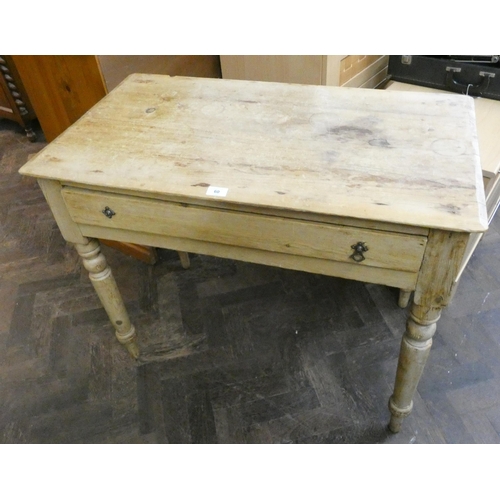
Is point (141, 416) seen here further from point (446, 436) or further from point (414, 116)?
point (414, 116)

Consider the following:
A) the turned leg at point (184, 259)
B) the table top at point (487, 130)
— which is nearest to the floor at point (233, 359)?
the turned leg at point (184, 259)

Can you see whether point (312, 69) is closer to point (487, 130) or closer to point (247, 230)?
point (487, 130)

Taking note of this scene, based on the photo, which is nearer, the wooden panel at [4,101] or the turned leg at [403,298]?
the turned leg at [403,298]

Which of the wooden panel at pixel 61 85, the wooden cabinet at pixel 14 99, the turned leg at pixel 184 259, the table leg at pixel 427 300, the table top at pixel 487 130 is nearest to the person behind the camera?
the table leg at pixel 427 300

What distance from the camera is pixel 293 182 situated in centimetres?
88

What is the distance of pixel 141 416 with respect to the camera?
4.27 ft

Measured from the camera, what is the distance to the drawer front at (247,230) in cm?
83

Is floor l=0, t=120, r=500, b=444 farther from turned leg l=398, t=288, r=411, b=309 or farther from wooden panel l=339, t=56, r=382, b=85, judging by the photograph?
wooden panel l=339, t=56, r=382, b=85

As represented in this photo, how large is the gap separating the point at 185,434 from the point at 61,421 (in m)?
0.37

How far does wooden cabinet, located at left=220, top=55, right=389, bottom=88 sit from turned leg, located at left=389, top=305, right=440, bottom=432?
892 mm

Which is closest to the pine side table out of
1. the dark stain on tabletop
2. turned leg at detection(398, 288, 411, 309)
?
the dark stain on tabletop

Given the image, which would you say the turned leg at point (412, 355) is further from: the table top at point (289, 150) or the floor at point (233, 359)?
the table top at point (289, 150)

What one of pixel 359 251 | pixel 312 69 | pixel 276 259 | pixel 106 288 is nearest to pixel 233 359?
pixel 106 288

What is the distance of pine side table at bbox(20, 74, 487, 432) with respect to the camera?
82 centimetres
